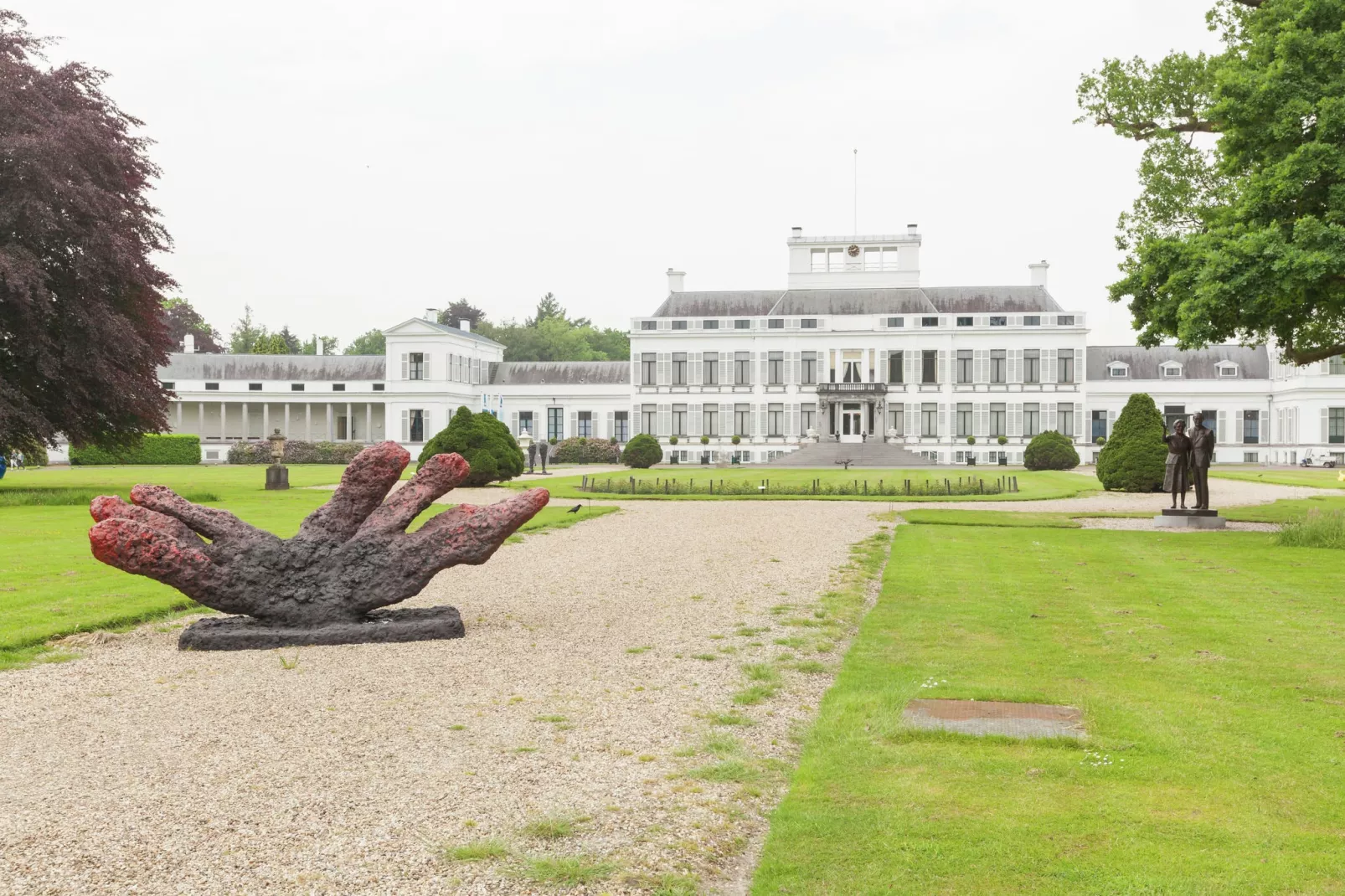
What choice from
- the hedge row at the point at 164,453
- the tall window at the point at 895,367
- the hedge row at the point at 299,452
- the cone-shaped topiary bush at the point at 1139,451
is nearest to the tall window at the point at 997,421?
the tall window at the point at 895,367

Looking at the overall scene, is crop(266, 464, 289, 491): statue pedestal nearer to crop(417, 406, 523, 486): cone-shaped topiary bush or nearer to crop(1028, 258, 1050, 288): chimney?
crop(417, 406, 523, 486): cone-shaped topiary bush

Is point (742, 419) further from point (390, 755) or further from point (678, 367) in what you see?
point (390, 755)

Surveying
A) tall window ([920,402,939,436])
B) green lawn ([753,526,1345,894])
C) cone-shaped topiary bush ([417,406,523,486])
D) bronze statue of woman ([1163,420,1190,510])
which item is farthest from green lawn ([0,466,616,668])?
tall window ([920,402,939,436])

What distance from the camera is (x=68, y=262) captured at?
24.5 metres

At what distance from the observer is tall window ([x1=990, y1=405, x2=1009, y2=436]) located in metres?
58.0

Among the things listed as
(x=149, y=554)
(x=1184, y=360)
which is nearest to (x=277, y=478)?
(x=149, y=554)

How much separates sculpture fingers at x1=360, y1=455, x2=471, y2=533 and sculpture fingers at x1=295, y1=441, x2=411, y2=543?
0.39ft

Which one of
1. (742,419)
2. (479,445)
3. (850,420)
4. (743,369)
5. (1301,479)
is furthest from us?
(743,369)

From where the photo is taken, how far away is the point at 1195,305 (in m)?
15.7

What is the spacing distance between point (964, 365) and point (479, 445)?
35933 mm

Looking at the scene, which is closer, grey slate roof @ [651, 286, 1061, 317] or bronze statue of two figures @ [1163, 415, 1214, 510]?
bronze statue of two figures @ [1163, 415, 1214, 510]

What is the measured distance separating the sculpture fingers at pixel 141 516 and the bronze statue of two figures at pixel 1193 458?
16.3 metres

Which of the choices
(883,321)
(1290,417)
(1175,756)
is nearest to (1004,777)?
(1175,756)

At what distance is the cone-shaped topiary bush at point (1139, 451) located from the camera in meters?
27.6
